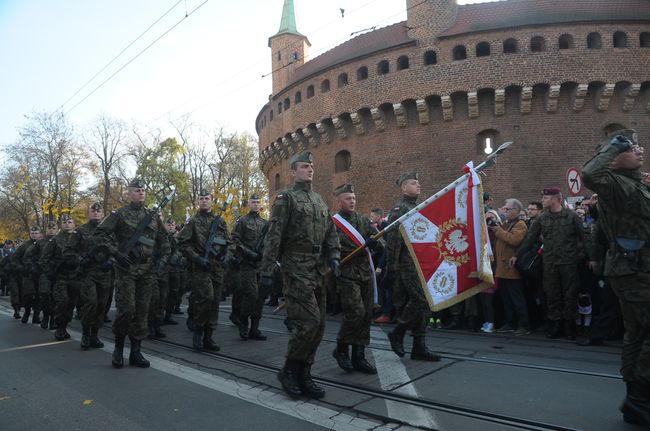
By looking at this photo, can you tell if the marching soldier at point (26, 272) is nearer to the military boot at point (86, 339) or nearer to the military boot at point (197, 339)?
the military boot at point (86, 339)

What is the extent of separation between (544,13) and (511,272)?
1989 centimetres

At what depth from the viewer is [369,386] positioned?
16.0ft

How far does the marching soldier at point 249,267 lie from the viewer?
8.16 meters

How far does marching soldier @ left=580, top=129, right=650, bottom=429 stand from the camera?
359 centimetres

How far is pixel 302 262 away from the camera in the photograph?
16.1ft

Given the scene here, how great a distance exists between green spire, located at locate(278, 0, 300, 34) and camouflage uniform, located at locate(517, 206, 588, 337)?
3285 cm

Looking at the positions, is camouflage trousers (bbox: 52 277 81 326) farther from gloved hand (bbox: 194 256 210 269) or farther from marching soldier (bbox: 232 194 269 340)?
gloved hand (bbox: 194 256 210 269)

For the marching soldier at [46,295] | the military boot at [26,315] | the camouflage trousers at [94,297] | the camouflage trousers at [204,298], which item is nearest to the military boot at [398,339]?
the camouflage trousers at [204,298]

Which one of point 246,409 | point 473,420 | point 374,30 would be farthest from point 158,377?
point 374,30

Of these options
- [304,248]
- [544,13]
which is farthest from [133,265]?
[544,13]

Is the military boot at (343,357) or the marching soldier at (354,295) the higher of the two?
the marching soldier at (354,295)

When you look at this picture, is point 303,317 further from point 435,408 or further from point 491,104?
point 491,104

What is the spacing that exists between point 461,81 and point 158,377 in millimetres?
21408

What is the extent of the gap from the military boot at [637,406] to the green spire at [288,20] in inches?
1444
